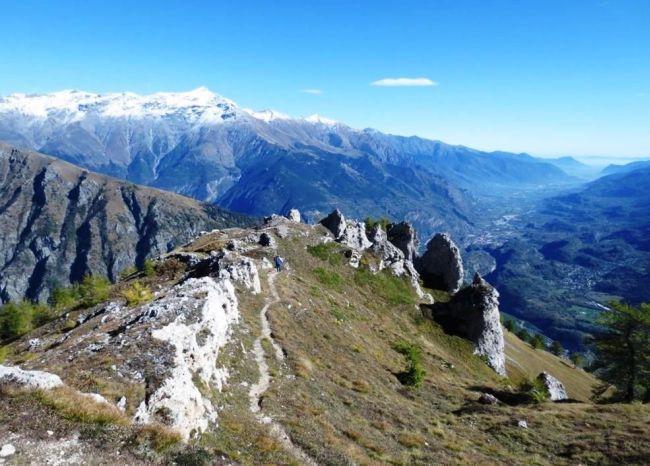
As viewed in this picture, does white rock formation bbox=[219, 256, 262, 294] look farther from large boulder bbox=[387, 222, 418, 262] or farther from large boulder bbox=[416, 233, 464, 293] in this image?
→ large boulder bbox=[387, 222, 418, 262]

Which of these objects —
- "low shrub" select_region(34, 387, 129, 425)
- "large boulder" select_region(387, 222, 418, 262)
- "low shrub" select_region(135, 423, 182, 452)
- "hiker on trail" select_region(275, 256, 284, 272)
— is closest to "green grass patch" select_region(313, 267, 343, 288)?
"hiker on trail" select_region(275, 256, 284, 272)

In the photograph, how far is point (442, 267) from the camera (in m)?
125

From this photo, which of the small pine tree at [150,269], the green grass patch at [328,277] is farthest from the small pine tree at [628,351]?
the small pine tree at [150,269]

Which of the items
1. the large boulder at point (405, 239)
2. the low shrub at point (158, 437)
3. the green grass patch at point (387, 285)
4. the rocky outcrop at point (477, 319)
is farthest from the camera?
the large boulder at point (405, 239)

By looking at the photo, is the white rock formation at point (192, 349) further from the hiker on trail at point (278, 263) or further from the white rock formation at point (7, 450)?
the hiker on trail at point (278, 263)

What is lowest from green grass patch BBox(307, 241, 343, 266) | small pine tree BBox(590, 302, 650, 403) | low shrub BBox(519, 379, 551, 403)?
low shrub BBox(519, 379, 551, 403)

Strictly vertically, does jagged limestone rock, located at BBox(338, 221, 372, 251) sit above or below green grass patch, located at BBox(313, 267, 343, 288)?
above

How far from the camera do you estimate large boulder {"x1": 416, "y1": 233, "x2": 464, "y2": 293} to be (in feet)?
404

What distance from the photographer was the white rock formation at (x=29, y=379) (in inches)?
790

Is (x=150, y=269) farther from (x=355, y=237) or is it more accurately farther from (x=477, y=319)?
(x=477, y=319)

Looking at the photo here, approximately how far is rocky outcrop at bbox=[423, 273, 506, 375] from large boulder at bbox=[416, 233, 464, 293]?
26170 mm

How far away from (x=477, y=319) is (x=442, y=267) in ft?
116

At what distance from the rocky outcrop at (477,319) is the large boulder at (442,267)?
26170mm

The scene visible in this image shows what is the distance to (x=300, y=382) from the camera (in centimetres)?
3666
